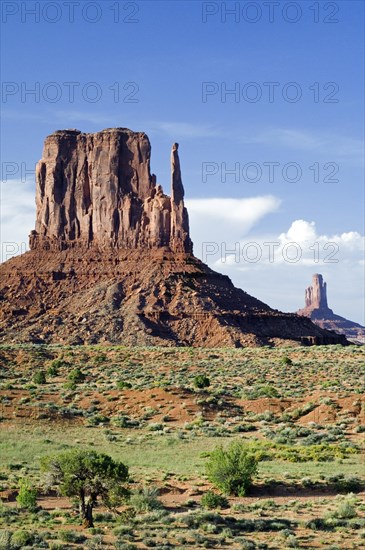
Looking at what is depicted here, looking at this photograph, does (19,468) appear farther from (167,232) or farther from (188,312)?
(167,232)

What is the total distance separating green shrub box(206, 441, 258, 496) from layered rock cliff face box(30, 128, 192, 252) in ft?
289

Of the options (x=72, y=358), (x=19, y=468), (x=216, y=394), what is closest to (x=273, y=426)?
(x=216, y=394)

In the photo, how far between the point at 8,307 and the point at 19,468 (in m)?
76.4

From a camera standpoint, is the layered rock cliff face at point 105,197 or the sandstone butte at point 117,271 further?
the layered rock cliff face at point 105,197

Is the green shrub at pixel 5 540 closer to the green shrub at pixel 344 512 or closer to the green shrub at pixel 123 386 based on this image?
the green shrub at pixel 344 512

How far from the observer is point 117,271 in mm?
112000

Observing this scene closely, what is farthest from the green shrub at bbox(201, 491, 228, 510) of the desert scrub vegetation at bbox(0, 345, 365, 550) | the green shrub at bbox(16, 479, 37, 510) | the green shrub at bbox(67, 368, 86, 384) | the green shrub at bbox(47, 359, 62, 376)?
the green shrub at bbox(47, 359, 62, 376)

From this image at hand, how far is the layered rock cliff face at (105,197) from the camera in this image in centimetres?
11769

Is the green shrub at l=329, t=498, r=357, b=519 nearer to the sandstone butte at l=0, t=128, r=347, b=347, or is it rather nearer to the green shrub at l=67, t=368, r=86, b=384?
the green shrub at l=67, t=368, r=86, b=384

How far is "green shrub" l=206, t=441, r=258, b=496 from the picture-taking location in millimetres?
27328

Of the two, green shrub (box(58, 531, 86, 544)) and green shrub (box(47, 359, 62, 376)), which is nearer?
green shrub (box(58, 531, 86, 544))

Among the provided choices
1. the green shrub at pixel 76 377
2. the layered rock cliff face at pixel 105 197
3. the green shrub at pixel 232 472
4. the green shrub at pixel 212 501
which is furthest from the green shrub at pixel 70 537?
the layered rock cliff face at pixel 105 197

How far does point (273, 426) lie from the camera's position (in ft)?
135

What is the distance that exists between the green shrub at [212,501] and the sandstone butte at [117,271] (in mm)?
68518
